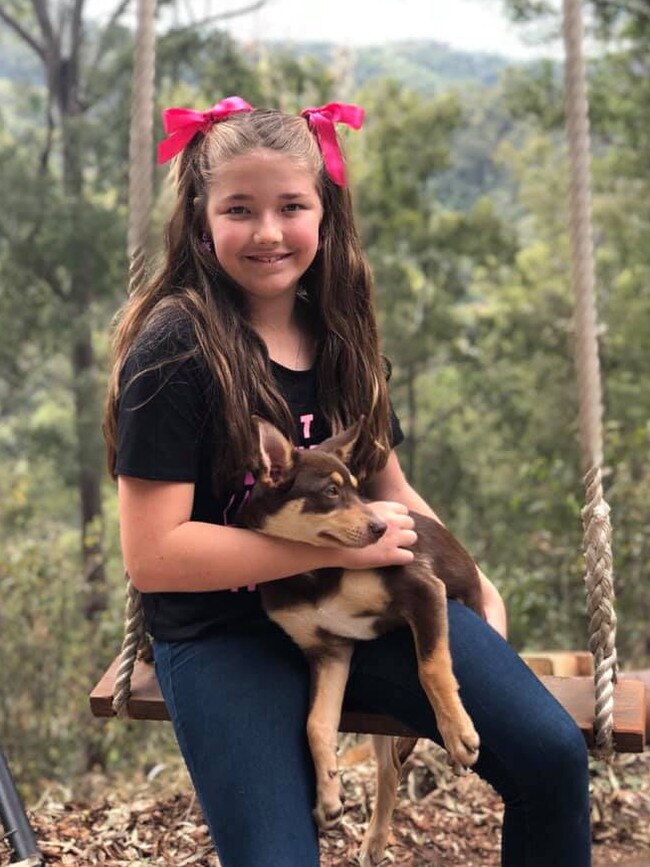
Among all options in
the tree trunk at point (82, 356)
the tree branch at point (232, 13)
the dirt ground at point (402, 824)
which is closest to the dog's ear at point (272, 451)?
the dirt ground at point (402, 824)

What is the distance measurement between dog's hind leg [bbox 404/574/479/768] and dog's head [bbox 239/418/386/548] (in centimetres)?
19

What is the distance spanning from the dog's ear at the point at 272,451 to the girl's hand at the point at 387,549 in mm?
170

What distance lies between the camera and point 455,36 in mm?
22000

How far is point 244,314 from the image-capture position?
94.6 inches

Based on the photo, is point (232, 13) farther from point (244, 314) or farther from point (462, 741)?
point (462, 741)

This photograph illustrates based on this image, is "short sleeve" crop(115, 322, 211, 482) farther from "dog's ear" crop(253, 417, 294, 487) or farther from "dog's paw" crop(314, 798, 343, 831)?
"dog's paw" crop(314, 798, 343, 831)

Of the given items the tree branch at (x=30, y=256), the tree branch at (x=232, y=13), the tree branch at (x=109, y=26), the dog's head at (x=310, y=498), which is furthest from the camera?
the tree branch at (x=109, y=26)

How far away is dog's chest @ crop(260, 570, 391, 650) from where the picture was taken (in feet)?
7.16

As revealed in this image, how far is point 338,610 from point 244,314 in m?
0.62

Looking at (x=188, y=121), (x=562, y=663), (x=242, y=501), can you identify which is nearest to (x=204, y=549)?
(x=242, y=501)

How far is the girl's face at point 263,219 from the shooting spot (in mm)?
2232

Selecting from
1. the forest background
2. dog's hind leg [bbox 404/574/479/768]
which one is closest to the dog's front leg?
dog's hind leg [bbox 404/574/479/768]

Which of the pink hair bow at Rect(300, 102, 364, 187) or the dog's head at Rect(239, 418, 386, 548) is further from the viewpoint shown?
the pink hair bow at Rect(300, 102, 364, 187)

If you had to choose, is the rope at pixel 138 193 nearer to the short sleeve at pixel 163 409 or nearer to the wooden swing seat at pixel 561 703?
the wooden swing seat at pixel 561 703
